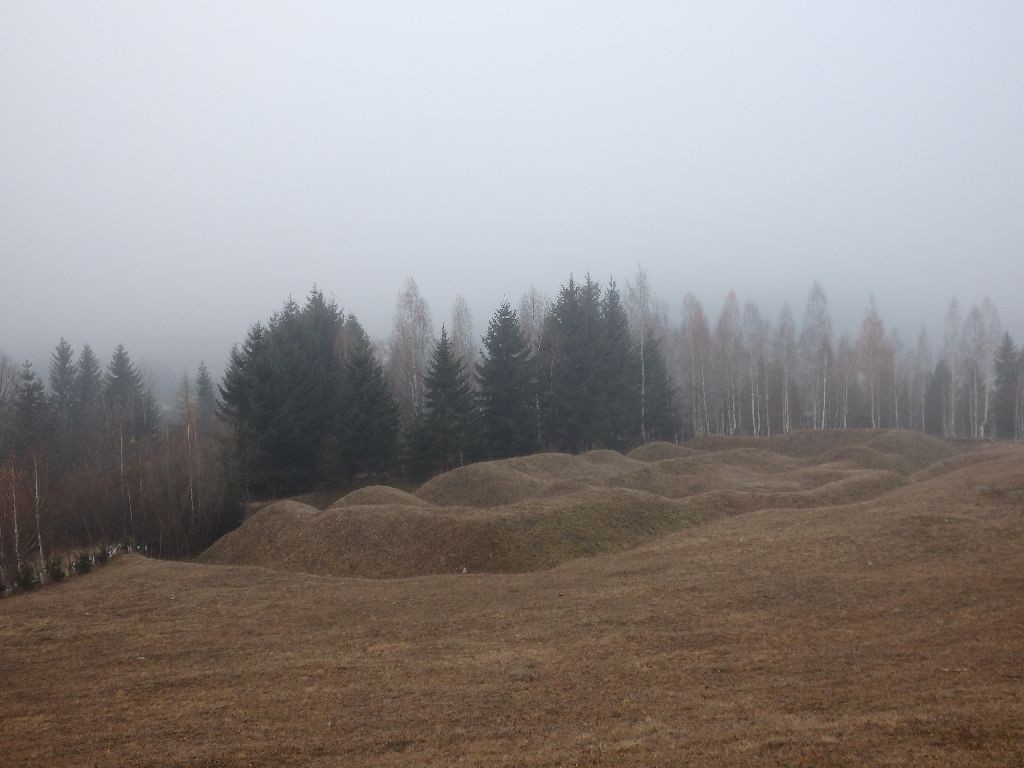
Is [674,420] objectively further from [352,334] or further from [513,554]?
[513,554]

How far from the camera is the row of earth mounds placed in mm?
21000

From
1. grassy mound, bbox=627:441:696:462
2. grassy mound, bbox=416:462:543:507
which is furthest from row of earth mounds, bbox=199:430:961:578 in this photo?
grassy mound, bbox=627:441:696:462

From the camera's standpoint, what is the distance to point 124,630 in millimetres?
14297

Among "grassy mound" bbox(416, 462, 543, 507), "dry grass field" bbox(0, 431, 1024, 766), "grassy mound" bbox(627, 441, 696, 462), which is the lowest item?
"grassy mound" bbox(627, 441, 696, 462)

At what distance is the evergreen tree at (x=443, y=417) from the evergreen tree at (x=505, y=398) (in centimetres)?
208

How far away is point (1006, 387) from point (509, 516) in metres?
59.3

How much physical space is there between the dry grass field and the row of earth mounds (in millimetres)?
141

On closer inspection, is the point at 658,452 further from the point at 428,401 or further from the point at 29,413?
the point at 29,413

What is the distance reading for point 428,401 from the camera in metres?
44.2

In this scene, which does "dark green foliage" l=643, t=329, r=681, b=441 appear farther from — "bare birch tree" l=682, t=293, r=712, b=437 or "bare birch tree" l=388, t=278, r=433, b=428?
"bare birch tree" l=388, t=278, r=433, b=428

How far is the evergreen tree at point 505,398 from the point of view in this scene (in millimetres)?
46531

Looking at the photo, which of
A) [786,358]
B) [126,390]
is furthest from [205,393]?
[786,358]

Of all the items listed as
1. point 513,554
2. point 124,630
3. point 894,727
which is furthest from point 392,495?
point 894,727

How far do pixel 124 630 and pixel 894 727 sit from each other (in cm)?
1411
